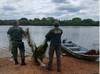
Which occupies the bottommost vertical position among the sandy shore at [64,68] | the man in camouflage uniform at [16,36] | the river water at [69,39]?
the river water at [69,39]

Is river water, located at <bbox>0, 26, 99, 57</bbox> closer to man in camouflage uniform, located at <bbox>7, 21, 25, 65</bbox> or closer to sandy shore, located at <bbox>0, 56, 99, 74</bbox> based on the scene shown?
man in camouflage uniform, located at <bbox>7, 21, 25, 65</bbox>

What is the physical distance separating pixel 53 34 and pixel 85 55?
3.02 metres

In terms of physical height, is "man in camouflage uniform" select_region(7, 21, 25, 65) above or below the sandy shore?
above

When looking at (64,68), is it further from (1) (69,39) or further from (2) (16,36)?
(1) (69,39)

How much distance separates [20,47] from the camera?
1189 cm

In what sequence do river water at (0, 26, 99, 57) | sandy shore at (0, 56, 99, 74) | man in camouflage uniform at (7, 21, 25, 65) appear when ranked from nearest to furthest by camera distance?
sandy shore at (0, 56, 99, 74) < man in camouflage uniform at (7, 21, 25, 65) < river water at (0, 26, 99, 57)

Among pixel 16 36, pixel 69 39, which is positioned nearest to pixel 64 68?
pixel 16 36

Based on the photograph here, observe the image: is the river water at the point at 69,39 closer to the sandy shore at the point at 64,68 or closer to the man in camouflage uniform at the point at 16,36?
the man in camouflage uniform at the point at 16,36

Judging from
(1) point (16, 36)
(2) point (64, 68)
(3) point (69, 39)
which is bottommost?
(3) point (69, 39)

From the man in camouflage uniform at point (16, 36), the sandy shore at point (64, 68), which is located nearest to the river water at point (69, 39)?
the man in camouflage uniform at point (16, 36)

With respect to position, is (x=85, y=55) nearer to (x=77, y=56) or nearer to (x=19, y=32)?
(x=77, y=56)

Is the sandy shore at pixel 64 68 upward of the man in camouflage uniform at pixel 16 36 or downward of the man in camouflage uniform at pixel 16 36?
downward

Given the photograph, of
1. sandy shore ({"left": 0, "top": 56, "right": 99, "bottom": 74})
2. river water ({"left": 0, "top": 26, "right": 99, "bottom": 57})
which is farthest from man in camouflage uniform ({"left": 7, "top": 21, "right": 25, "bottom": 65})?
river water ({"left": 0, "top": 26, "right": 99, "bottom": 57})

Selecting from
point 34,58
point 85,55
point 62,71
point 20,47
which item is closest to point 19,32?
point 20,47
